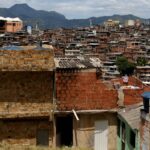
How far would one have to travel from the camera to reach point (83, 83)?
779 inches

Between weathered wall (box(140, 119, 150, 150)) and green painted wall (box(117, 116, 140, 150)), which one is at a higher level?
weathered wall (box(140, 119, 150, 150))

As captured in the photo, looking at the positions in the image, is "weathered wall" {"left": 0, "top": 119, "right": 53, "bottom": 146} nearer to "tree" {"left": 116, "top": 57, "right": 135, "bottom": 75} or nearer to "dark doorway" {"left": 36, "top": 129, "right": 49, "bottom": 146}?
"dark doorway" {"left": 36, "top": 129, "right": 49, "bottom": 146}

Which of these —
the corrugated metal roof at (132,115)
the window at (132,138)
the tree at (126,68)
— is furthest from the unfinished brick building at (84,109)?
the tree at (126,68)

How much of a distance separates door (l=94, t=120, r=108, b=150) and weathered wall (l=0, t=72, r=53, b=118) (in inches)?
83.7

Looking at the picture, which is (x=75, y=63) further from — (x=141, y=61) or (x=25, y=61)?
(x=141, y=61)

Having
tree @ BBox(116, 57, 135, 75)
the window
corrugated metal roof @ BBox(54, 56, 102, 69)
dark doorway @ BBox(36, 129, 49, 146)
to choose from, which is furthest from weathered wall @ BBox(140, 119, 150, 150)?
tree @ BBox(116, 57, 135, 75)

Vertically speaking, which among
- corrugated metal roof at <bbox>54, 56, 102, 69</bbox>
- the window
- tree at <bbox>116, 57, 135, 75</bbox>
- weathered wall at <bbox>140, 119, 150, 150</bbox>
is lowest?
tree at <bbox>116, 57, 135, 75</bbox>

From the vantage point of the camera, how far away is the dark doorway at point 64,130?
65.2 feet

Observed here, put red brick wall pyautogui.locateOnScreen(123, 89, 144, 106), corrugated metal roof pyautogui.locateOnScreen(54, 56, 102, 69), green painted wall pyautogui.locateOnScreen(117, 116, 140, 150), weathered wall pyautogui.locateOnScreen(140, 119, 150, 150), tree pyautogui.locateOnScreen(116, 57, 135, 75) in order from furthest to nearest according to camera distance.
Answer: tree pyautogui.locateOnScreen(116, 57, 135, 75), red brick wall pyautogui.locateOnScreen(123, 89, 144, 106), corrugated metal roof pyautogui.locateOnScreen(54, 56, 102, 69), green painted wall pyautogui.locateOnScreen(117, 116, 140, 150), weathered wall pyautogui.locateOnScreen(140, 119, 150, 150)

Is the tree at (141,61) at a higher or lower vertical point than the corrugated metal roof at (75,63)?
lower

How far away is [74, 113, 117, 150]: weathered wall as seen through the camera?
19797 millimetres

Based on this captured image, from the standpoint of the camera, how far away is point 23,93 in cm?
1939

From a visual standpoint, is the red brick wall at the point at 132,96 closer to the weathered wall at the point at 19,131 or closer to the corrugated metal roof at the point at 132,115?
the corrugated metal roof at the point at 132,115

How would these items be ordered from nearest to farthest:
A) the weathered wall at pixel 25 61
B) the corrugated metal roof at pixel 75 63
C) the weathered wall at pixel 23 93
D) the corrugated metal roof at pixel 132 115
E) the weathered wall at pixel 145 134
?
the weathered wall at pixel 145 134, the corrugated metal roof at pixel 132 115, the weathered wall at pixel 25 61, the weathered wall at pixel 23 93, the corrugated metal roof at pixel 75 63
